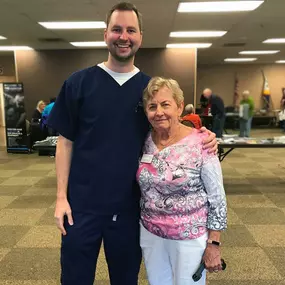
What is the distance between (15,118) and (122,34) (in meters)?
7.04

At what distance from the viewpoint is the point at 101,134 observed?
1312mm

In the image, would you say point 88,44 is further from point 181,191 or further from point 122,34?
point 181,191

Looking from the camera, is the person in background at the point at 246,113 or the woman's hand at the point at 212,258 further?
the person in background at the point at 246,113

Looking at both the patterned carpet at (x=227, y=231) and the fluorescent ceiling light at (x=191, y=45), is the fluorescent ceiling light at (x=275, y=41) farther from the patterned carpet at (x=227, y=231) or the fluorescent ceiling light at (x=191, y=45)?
the patterned carpet at (x=227, y=231)

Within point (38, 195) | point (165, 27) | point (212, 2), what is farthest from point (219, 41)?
point (38, 195)


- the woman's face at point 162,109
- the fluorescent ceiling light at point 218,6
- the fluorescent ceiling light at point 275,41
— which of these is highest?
the fluorescent ceiling light at point 275,41

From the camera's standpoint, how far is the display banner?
302 inches

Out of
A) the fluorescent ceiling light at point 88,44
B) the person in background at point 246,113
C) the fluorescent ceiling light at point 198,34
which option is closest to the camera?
the fluorescent ceiling light at point 198,34

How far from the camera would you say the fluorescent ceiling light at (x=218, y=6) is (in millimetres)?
4925

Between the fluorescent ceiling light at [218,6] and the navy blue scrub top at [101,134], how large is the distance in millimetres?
4097

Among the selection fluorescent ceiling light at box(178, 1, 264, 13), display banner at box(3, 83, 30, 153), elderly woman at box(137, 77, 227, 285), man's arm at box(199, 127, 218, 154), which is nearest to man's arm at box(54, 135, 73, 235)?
elderly woman at box(137, 77, 227, 285)

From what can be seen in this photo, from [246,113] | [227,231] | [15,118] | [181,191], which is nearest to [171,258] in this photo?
[181,191]

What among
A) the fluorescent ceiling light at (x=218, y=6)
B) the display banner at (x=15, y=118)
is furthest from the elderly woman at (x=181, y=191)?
the display banner at (x=15, y=118)

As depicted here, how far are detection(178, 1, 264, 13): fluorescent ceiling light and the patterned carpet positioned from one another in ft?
8.82
